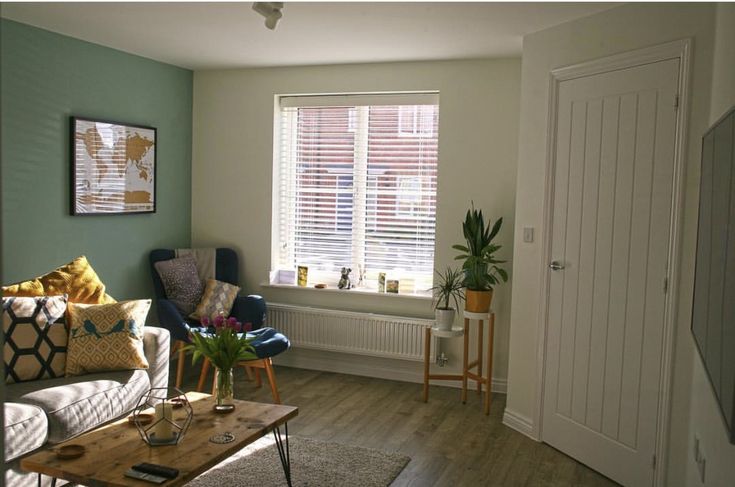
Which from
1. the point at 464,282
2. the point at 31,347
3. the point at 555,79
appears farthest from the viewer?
the point at 464,282

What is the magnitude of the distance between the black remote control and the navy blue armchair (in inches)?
68.2

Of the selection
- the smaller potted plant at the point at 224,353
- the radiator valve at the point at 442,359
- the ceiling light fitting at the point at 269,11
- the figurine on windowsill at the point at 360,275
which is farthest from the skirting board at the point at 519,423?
the ceiling light fitting at the point at 269,11

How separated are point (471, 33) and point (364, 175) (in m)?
1.63

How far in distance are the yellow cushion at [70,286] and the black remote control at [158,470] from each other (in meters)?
1.67

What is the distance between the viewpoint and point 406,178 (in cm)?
527

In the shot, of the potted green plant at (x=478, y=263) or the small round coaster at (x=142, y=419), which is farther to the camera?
the potted green plant at (x=478, y=263)

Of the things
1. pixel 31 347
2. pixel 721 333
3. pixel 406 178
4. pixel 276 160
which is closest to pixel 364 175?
pixel 406 178

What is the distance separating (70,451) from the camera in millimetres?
2576

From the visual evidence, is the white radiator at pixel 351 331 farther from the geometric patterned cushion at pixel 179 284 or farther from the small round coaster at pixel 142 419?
the small round coaster at pixel 142 419

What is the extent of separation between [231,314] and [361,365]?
3.50 feet

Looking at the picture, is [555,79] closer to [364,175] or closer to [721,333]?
[364,175]

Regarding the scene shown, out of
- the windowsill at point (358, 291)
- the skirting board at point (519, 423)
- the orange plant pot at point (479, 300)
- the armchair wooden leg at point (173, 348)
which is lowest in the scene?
the skirting board at point (519, 423)

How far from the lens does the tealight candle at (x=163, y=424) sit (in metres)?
2.71

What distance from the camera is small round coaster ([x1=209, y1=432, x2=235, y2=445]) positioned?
9.01 ft
